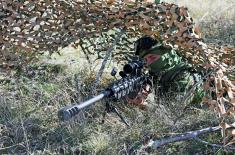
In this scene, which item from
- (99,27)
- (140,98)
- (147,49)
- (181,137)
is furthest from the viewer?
(147,49)

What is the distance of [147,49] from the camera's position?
13.6ft

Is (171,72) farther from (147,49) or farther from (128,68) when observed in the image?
(128,68)

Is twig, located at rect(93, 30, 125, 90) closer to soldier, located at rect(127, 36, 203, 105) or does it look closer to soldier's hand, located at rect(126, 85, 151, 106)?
soldier, located at rect(127, 36, 203, 105)

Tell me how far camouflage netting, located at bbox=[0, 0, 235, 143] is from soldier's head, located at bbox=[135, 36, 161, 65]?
76 millimetres

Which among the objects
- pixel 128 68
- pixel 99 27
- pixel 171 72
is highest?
pixel 99 27

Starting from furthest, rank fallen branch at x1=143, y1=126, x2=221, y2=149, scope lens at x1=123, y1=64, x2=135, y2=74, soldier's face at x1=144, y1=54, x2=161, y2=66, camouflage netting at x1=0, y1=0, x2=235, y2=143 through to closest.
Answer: soldier's face at x1=144, y1=54, x2=161, y2=66
scope lens at x1=123, y1=64, x2=135, y2=74
camouflage netting at x1=0, y1=0, x2=235, y2=143
fallen branch at x1=143, y1=126, x2=221, y2=149

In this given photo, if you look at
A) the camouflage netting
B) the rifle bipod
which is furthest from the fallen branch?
the rifle bipod

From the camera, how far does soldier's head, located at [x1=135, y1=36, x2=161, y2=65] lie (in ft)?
13.4

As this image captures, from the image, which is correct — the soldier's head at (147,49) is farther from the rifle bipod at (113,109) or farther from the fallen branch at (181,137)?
the fallen branch at (181,137)

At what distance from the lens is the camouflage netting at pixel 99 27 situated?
3.46 meters

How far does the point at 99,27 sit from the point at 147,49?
1.56ft

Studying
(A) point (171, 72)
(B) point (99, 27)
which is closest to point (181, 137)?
(A) point (171, 72)

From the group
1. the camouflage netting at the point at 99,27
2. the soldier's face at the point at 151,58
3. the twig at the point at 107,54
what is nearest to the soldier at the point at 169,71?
the soldier's face at the point at 151,58

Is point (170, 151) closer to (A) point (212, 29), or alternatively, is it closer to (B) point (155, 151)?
(B) point (155, 151)
